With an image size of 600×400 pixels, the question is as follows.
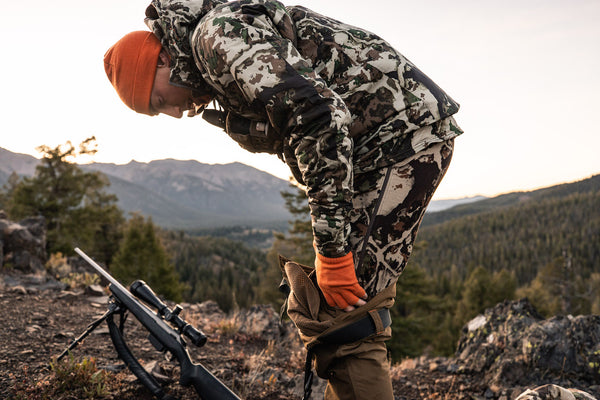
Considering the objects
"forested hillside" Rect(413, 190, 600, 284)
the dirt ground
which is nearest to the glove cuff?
the dirt ground

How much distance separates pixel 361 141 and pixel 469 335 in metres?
4.78

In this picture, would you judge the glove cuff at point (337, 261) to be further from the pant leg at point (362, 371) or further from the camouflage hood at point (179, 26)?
the camouflage hood at point (179, 26)

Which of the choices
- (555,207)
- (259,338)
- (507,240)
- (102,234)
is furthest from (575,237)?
(259,338)

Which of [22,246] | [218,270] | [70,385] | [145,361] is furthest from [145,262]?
[218,270]

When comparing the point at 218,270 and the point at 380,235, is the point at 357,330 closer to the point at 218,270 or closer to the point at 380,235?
the point at 380,235

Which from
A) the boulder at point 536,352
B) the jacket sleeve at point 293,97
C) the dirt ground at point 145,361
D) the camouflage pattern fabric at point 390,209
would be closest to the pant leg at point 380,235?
the camouflage pattern fabric at point 390,209

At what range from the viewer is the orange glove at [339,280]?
5.73 feet

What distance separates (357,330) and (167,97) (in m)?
1.59

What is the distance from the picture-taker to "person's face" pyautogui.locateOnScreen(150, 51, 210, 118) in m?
1.99

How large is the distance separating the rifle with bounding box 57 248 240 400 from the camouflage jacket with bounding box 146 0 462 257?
1468mm

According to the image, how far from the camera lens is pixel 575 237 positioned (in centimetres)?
10962

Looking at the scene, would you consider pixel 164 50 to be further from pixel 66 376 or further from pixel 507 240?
pixel 507 240

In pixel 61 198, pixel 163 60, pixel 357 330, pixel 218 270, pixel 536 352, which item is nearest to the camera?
pixel 357 330

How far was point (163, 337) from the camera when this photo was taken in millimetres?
2814
